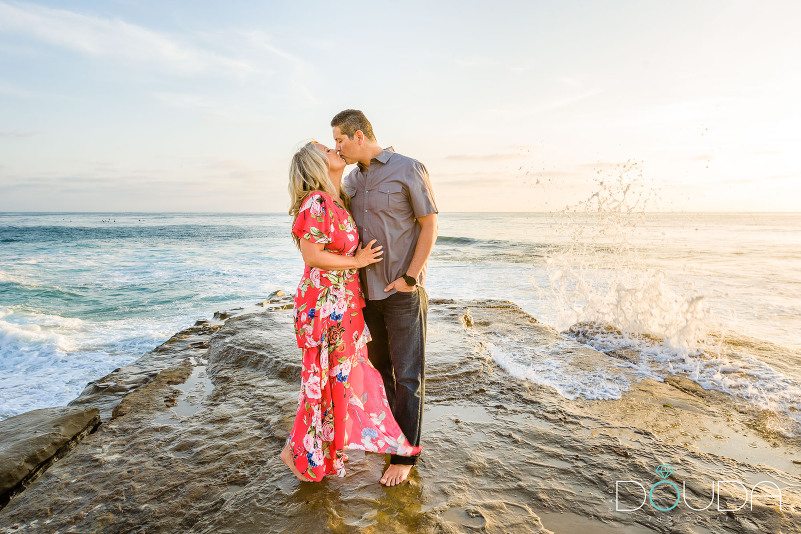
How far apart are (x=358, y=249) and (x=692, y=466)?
2729 mm

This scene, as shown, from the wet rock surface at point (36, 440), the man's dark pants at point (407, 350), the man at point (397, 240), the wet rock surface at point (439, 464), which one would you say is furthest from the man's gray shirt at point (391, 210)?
the wet rock surface at point (36, 440)

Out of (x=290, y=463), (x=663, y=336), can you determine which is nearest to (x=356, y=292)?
(x=290, y=463)

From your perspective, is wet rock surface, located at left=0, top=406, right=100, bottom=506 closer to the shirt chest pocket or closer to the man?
the man

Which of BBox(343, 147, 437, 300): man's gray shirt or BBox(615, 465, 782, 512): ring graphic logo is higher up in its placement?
BBox(343, 147, 437, 300): man's gray shirt

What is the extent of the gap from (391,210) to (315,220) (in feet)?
1.69

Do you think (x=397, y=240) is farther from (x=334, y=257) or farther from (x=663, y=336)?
(x=663, y=336)

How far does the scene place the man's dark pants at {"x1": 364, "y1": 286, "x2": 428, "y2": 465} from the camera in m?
2.94

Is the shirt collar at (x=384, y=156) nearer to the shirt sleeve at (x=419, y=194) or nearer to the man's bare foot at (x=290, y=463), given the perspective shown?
the shirt sleeve at (x=419, y=194)

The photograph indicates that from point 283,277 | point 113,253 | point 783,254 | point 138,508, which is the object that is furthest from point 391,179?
point 113,253

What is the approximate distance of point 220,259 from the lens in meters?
20.1

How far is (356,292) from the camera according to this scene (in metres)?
2.96

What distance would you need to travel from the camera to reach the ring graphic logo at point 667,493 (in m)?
2.60

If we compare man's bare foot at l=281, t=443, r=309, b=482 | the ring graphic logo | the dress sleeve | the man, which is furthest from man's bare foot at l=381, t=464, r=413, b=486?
the dress sleeve

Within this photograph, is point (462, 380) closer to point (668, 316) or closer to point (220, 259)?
point (668, 316)
